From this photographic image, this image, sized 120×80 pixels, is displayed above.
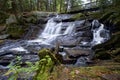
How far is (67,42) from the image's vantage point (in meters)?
17.2

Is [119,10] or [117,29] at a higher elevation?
[119,10]

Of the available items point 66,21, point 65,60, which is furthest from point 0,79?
point 66,21

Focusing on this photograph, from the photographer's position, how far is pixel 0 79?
8.81m

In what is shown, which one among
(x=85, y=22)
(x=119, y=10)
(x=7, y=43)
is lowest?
(x=7, y=43)

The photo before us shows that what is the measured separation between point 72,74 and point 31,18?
20369 mm

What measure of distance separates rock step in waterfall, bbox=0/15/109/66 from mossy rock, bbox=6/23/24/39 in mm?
2312

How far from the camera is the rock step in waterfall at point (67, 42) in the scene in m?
13.0

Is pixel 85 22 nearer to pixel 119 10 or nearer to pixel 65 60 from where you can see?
pixel 119 10

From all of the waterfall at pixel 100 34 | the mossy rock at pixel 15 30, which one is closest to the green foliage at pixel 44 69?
the waterfall at pixel 100 34

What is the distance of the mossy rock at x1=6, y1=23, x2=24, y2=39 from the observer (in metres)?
22.4

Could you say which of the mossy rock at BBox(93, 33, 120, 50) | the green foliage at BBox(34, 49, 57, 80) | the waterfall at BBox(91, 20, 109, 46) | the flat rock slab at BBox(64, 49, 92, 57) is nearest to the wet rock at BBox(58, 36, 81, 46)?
the waterfall at BBox(91, 20, 109, 46)

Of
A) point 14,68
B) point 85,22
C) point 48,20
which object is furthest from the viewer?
point 48,20

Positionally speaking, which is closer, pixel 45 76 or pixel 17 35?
pixel 45 76

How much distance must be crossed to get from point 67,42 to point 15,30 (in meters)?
8.19
